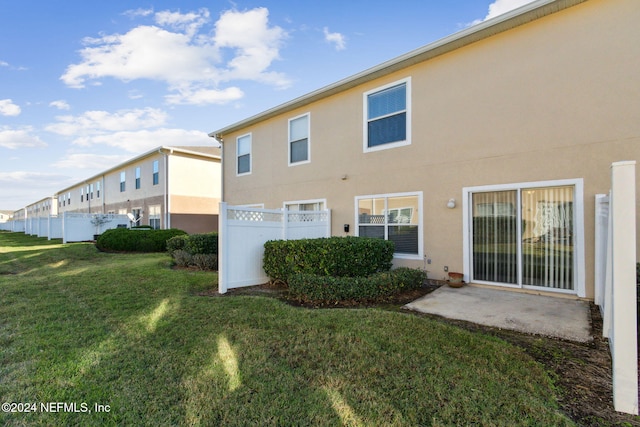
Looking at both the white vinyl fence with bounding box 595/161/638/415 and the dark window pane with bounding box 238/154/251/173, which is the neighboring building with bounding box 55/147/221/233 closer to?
the dark window pane with bounding box 238/154/251/173

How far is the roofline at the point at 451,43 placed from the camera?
5410mm

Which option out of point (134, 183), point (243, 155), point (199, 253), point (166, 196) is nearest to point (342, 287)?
point (199, 253)

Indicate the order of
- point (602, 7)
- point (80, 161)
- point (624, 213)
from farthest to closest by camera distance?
point (80, 161) < point (602, 7) < point (624, 213)

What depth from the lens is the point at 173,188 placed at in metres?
16.8

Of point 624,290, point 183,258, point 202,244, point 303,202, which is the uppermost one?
point 303,202

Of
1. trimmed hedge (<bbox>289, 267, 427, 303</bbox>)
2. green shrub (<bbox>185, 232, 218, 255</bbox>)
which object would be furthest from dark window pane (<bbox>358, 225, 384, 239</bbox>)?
green shrub (<bbox>185, 232, 218, 255</bbox>)

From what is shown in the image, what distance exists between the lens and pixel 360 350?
10.7 feet

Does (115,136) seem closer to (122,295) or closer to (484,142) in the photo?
(122,295)

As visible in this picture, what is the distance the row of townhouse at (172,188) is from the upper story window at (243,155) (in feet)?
21.8

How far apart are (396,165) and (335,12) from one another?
5102mm

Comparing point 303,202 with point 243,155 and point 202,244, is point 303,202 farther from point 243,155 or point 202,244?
point 243,155

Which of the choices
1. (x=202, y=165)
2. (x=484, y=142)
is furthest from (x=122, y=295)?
(x=202, y=165)

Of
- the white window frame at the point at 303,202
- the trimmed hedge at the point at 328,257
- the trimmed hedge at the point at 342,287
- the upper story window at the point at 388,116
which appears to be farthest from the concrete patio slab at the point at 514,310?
the white window frame at the point at 303,202

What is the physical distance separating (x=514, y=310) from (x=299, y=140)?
752 cm
